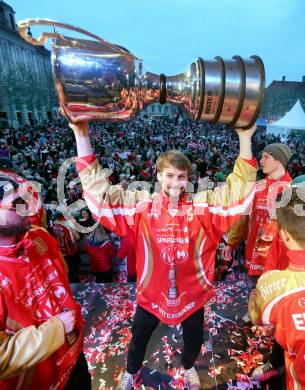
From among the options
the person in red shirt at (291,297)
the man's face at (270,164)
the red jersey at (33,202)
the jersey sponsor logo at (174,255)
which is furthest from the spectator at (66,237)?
the person in red shirt at (291,297)

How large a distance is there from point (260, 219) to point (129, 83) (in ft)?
7.62

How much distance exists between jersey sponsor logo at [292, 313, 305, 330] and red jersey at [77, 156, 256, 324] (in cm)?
71

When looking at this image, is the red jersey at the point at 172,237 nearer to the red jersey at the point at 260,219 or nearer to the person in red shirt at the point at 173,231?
the person in red shirt at the point at 173,231

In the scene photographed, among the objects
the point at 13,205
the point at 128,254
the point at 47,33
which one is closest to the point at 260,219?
the point at 128,254

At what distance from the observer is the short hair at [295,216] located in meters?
1.53

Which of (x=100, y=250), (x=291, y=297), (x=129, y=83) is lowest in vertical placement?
(x=100, y=250)

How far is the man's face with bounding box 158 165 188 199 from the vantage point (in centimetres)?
197

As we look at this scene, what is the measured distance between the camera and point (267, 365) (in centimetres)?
260

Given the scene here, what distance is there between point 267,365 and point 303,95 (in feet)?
178

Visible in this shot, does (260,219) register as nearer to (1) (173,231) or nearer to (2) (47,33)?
(1) (173,231)

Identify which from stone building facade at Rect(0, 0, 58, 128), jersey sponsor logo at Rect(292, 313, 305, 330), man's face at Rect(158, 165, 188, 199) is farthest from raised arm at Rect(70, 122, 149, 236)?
stone building facade at Rect(0, 0, 58, 128)

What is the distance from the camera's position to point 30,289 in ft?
5.10

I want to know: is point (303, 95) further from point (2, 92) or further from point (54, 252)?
point (54, 252)

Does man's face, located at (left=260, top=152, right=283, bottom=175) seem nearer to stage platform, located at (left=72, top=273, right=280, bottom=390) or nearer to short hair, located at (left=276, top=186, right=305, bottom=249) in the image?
short hair, located at (left=276, top=186, right=305, bottom=249)
